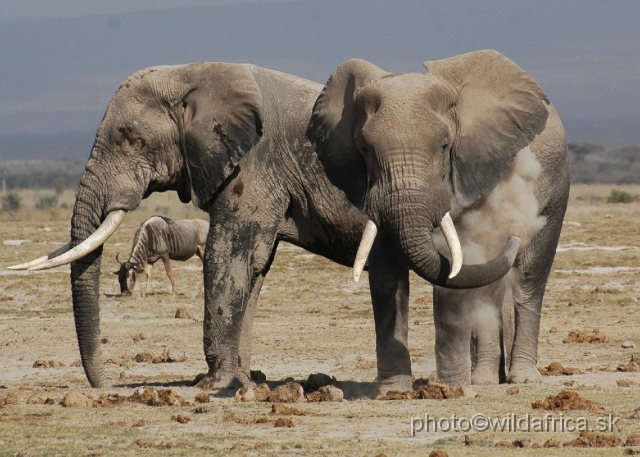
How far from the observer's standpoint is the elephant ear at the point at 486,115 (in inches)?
339

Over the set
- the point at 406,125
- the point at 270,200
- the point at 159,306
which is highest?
the point at 406,125

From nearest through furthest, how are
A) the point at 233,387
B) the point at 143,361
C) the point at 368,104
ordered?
the point at 368,104 < the point at 233,387 < the point at 143,361

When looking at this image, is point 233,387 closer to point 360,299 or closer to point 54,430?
point 54,430

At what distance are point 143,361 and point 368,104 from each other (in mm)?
4835

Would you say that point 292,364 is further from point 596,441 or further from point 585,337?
point 596,441

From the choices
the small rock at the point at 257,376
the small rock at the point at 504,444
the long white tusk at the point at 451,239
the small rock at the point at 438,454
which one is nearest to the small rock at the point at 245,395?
the small rock at the point at 257,376

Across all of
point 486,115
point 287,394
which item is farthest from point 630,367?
point 287,394

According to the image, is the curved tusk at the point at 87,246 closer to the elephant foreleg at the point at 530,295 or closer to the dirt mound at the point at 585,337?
the elephant foreleg at the point at 530,295

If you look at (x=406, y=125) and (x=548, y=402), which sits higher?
(x=406, y=125)

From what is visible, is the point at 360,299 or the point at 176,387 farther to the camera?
the point at 360,299

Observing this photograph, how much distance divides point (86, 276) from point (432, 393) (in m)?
2.91

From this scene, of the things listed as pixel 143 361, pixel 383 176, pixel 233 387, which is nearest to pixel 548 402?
pixel 383 176

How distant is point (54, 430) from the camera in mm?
7695

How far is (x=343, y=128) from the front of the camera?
8.90 m
